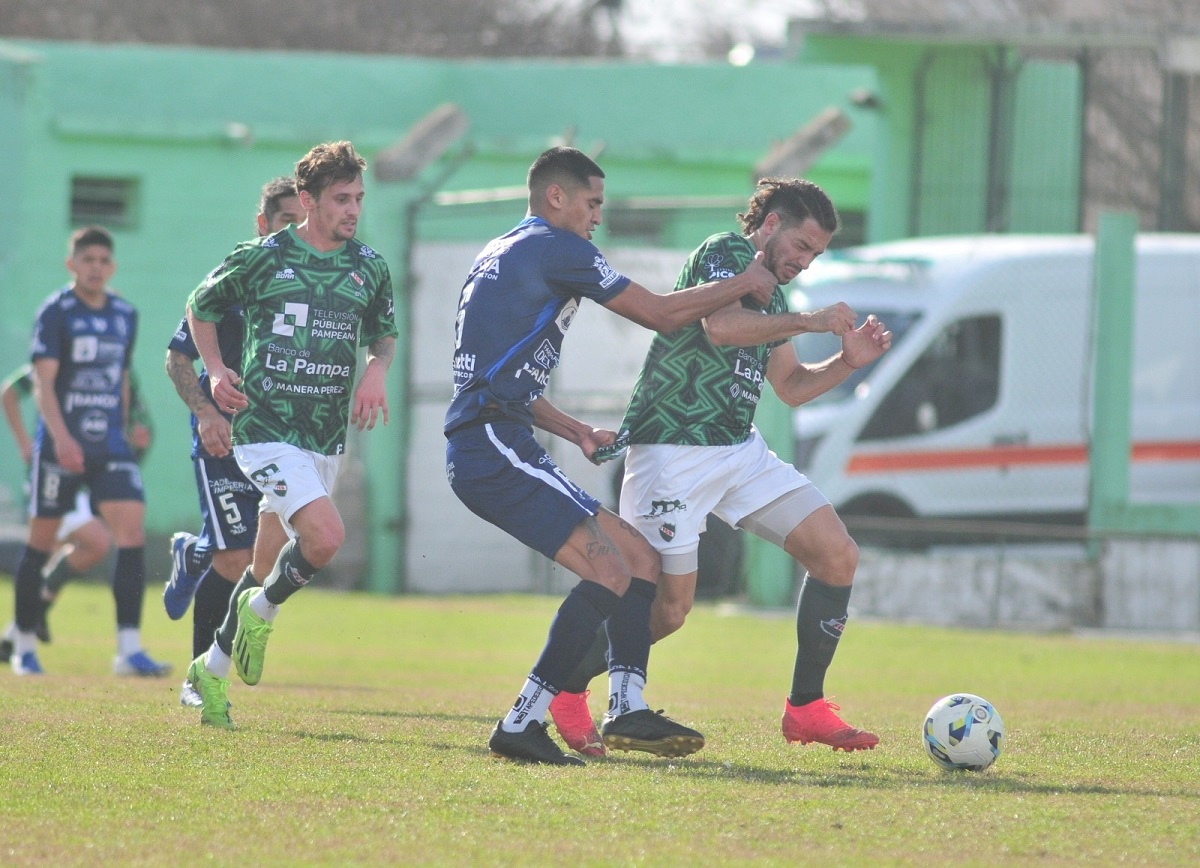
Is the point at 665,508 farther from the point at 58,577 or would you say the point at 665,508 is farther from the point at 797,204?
the point at 58,577

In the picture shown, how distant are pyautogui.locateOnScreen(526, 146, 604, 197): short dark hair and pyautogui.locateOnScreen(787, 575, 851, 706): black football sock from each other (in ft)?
5.80

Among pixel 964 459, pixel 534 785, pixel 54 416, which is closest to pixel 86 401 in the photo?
pixel 54 416

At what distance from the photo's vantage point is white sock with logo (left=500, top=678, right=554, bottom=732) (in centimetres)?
649

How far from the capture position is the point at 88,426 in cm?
1091

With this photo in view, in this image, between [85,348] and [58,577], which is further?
[58,577]

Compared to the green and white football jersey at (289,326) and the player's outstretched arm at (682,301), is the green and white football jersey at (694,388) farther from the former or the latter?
the green and white football jersey at (289,326)

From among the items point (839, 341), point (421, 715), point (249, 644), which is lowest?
point (421, 715)

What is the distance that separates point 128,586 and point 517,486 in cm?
473

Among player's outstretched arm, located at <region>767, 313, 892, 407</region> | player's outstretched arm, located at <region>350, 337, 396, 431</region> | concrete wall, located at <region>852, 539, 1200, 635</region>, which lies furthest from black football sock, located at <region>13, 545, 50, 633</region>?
concrete wall, located at <region>852, 539, 1200, 635</region>

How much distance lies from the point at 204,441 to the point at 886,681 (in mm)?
5584

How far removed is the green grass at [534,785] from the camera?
5086 millimetres

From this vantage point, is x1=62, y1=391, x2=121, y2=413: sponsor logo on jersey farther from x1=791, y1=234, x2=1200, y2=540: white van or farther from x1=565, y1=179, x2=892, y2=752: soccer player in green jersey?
x1=791, y1=234, x2=1200, y2=540: white van

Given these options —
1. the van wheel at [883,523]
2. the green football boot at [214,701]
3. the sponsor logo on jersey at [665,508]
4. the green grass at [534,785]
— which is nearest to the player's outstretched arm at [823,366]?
the sponsor logo on jersey at [665,508]

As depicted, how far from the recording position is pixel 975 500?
17.8m
